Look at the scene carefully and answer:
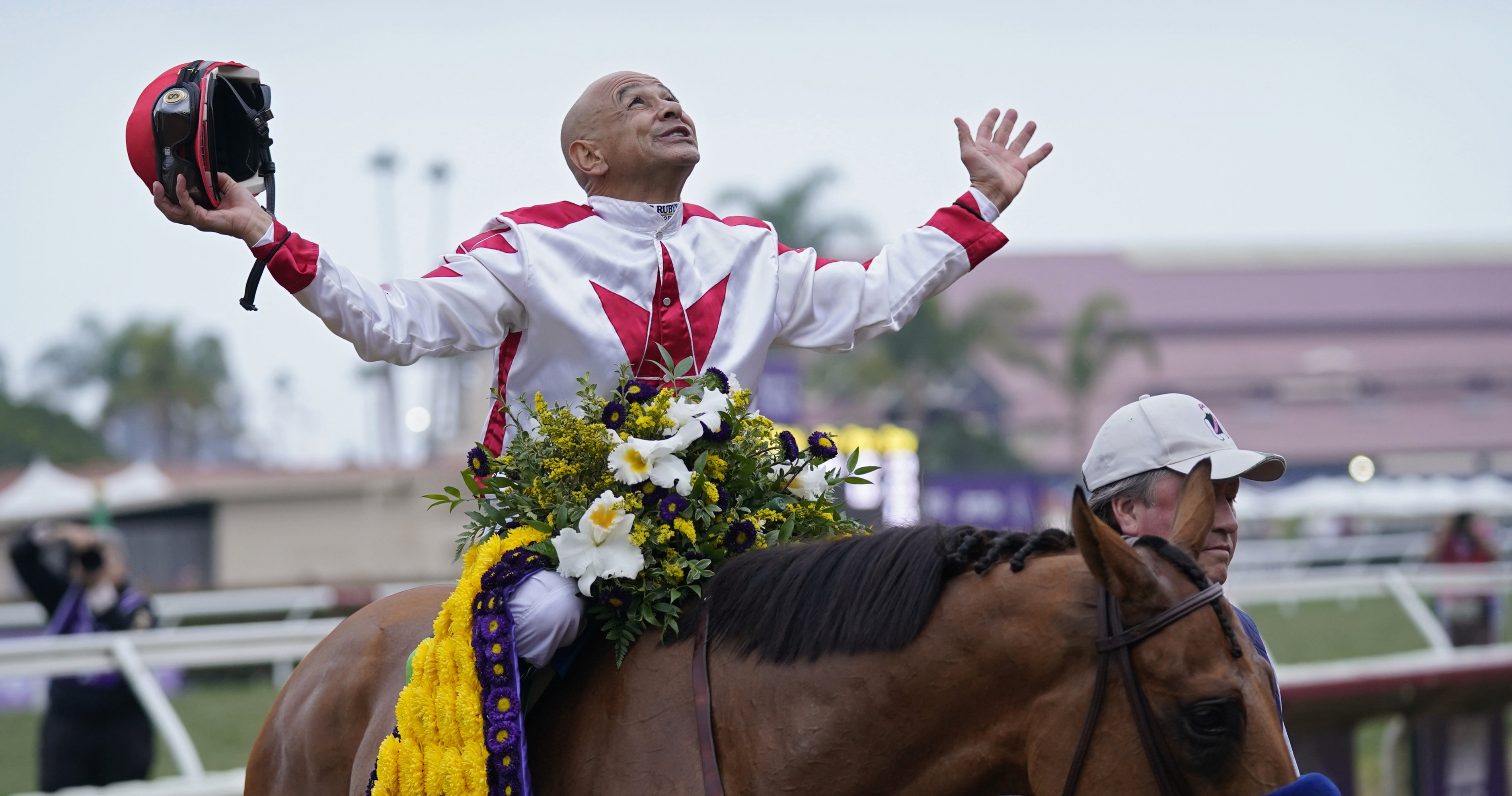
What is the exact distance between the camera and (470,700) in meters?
2.15

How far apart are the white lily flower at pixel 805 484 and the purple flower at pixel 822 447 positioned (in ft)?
0.09

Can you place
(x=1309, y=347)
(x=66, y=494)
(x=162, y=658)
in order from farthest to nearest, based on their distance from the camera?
1. (x=1309, y=347)
2. (x=66, y=494)
3. (x=162, y=658)

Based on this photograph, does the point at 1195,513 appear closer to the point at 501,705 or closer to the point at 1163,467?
the point at 1163,467

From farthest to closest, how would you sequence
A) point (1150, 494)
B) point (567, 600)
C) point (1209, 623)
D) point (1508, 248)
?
point (1508, 248), point (1150, 494), point (567, 600), point (1209, 623)

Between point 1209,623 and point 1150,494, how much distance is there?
744 mm

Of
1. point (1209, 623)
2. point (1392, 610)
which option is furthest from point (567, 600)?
point (1392, 610)

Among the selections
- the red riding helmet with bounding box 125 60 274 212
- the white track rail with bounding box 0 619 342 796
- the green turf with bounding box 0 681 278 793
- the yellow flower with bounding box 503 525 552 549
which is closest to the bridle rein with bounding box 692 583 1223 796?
the yellow flower with bounding box 503 525 552 549

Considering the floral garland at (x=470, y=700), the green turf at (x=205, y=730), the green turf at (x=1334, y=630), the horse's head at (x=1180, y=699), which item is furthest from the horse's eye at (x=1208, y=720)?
the green turf at (x=1334, y=630)

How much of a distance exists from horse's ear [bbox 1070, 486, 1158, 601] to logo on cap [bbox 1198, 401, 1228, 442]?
861 mm

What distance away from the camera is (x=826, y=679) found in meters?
2.01

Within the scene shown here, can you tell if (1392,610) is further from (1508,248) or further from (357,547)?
(1508,248)

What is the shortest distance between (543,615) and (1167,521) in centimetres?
120

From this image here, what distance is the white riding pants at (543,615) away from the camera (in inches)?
85.2

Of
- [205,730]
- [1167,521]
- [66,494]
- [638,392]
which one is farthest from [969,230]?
[66,494]
